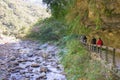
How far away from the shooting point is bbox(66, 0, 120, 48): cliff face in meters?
11.2

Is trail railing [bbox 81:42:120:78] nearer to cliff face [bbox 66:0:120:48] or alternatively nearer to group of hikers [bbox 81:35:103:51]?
group of hikers [bbox 81:35:103:51]

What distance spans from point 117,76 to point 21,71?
10.6m

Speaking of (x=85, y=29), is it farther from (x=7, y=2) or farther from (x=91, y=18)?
(x=7, y=2)

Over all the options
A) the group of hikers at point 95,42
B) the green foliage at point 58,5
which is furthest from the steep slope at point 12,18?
the green foliage at point 58,5

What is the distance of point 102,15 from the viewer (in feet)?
39.2

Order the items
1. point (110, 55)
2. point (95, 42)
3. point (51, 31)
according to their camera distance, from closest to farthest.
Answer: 1. point (110, 55)
2. point (95, 42)
3. point (51, 31)

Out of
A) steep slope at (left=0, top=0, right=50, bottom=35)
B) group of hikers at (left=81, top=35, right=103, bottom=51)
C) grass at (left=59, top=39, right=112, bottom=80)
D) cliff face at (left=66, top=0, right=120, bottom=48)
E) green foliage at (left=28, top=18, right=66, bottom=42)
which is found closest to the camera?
grass at (left=59, top=39, right=112, bottom=80)

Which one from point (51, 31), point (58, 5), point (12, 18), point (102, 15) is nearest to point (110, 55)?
point (102, 15)

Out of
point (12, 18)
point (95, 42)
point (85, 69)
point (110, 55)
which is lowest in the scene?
point (85, 69)

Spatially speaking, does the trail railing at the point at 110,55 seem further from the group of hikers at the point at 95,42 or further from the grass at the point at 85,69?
the grass at the point at 85,69

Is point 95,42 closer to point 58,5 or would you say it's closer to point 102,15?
point 58,5

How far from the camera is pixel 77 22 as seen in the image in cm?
1487

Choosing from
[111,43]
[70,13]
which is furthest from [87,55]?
[70,13]

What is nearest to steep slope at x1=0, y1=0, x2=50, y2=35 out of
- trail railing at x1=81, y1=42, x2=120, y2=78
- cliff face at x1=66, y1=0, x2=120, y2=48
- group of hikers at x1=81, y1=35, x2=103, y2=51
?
group of hikers at x1=81, y1=35, x2=103, y2=51
